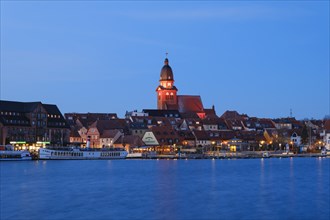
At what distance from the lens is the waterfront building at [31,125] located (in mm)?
111125

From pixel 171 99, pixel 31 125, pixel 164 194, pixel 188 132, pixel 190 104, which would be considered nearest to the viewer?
pixel 164 194

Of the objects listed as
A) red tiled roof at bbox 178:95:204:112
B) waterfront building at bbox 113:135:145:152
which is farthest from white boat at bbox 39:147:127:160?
red tiled roof at bbox 178:95:204:112

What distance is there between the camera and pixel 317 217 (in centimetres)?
4106

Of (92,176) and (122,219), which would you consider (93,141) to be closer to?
(92,176)

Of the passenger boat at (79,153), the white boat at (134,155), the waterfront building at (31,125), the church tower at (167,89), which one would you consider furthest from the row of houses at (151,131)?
the passenger boat at (79,153)

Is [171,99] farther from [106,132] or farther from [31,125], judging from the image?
[31,125]

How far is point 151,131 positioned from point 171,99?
43.9m

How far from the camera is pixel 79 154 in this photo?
109m

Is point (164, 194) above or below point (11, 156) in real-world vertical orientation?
below

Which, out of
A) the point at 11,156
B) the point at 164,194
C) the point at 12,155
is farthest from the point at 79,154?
the point at 164,194

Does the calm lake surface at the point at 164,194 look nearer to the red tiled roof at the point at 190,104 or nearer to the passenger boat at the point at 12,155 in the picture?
the passenger boat at the point at 12,155

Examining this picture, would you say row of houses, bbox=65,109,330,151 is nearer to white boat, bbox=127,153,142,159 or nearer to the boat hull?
white boat, bbox=127,153,142,159

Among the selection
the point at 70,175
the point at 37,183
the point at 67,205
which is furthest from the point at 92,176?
the point at 67,205

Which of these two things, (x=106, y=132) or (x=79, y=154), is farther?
(x=106, y=132)
